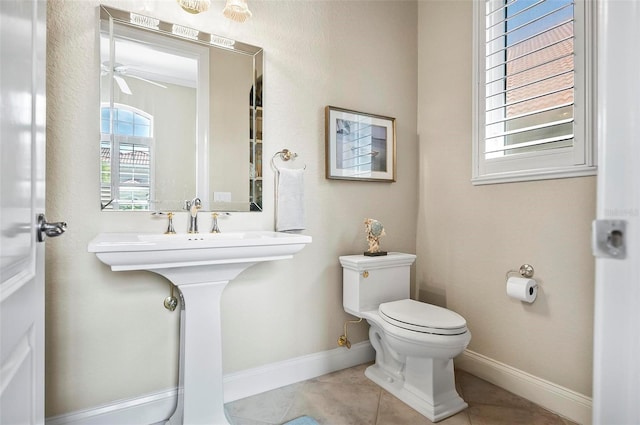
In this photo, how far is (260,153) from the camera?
6.29ft

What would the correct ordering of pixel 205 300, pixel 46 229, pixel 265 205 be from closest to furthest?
1. pixel 46 229
2. pixel 205 300
3. pixel 265 205

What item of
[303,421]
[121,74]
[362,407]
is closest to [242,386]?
[303,421]

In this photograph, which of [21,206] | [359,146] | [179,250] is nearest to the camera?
[21,206]

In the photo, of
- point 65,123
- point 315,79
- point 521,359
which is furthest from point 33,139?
point 521,359

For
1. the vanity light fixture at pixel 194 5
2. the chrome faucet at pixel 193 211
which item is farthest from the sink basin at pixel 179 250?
the vanity light fixture at pixel 194 5

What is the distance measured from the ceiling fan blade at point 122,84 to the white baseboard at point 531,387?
2458 mm

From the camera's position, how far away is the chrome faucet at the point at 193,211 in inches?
67.1

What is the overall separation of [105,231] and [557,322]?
2.28m

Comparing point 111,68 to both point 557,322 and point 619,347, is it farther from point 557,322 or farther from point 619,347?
point 557,322

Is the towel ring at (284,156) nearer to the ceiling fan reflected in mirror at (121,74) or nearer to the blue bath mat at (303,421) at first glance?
the ceiling fan reflected in mirror at (121,74)

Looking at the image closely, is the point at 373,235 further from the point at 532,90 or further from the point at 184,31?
the point at 184,31

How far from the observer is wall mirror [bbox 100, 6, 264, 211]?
1574 mm

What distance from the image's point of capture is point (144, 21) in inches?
63.9

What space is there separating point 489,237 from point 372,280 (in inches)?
30.1
